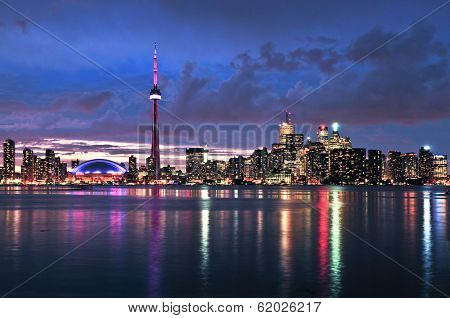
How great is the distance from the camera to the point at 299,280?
20094 millimetres

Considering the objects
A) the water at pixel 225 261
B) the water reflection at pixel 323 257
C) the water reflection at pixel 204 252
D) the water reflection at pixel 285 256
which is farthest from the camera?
the water reflection at pixel 204 252

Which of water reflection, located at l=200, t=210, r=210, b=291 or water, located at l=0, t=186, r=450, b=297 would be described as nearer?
water, located at l=0, t=186, r=450, b=297

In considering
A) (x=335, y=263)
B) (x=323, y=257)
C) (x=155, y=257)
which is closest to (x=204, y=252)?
(x=155, y=257)

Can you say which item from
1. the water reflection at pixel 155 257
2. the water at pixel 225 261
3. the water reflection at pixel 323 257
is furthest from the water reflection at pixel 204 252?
the water reflection at pixel 323 257

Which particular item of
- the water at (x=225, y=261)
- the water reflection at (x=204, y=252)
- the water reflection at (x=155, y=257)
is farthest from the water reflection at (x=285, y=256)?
the water reflection at (x=155, y=257)

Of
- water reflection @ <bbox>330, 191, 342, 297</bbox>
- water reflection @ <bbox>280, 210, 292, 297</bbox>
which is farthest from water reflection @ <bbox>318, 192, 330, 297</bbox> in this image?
water reflection @ <bbox>280, 210, 292, 297</bbox>

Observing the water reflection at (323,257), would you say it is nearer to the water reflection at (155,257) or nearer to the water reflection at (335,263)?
the water reflection at (335,263)

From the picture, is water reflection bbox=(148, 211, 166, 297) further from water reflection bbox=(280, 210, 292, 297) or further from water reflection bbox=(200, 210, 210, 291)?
water reflection bbox=(280, 210, 292, 297)

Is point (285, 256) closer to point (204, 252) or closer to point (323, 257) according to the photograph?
point (323, 257)

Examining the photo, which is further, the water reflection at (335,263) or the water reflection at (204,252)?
the water reflection at (204,252)

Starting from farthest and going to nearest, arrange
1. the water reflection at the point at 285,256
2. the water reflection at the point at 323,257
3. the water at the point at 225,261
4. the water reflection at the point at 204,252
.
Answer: the water reflection at the point at 204,252 → the water reflection at the point at 285,256 → the water reflection at the point at 323,257 → the water at the point at 225,261

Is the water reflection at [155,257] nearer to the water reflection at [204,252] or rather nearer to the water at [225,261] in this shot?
the water at [225,261]
